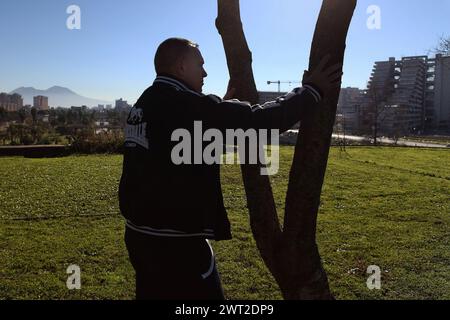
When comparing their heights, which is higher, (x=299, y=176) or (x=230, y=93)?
(x=230, y=93)

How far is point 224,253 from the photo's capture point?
6070 millimetres

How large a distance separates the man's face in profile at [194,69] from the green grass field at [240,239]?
3.09 m

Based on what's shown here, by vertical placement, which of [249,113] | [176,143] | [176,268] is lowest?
[176,268]

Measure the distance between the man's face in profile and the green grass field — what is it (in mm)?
3092

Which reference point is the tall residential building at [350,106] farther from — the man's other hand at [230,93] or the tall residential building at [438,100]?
the man's other hand at [230,93]

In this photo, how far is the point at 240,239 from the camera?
680 cm

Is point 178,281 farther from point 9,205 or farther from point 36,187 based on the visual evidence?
point 36,187

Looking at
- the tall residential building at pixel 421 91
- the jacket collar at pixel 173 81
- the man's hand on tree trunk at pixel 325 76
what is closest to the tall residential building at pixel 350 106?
the tall residential building at pixel 421 91

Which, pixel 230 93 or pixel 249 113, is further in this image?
pixel 230 93

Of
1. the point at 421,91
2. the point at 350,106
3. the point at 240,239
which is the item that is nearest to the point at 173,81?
the point at 240,239

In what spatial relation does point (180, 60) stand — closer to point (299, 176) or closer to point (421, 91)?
point (299, 176)

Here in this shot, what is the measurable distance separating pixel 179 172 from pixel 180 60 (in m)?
0.59

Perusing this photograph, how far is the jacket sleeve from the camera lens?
6.82 feet
